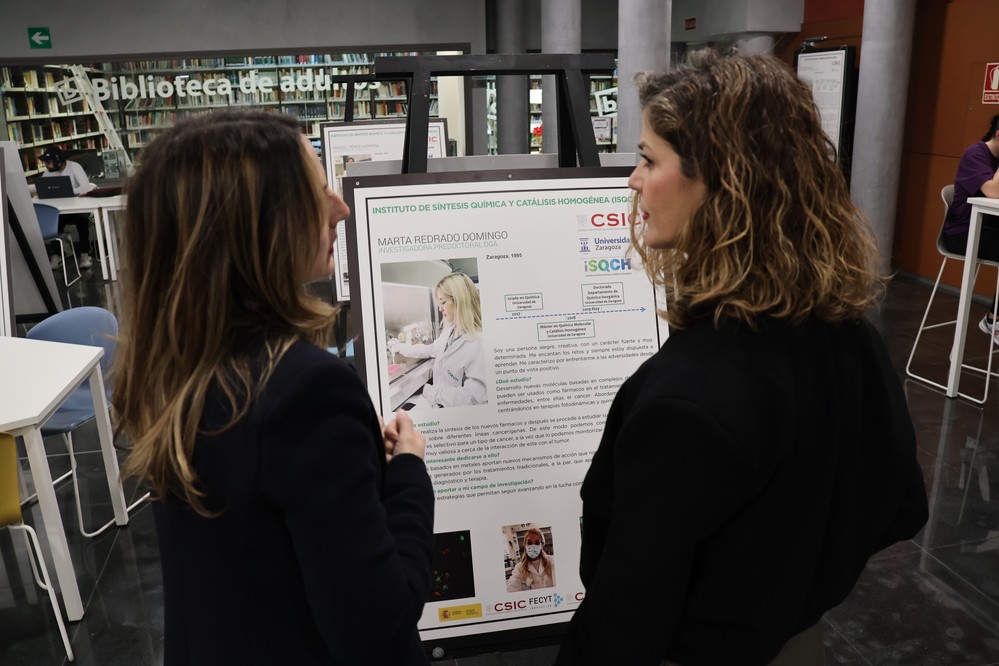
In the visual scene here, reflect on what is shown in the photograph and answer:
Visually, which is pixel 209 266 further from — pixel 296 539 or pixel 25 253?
pixel 25 253

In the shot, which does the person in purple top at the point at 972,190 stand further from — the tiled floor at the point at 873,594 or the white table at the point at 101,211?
the white table at the point at 101,211

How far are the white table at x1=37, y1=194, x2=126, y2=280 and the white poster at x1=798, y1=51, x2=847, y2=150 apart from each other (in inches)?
276

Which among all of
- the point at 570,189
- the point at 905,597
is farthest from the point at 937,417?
the point at 570,189

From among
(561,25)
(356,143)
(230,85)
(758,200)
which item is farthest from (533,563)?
(230,85)

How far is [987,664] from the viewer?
2.46m

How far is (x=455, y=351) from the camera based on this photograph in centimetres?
172

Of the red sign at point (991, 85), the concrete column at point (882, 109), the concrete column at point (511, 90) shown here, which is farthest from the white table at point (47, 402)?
the concrete column at point (511, 90)

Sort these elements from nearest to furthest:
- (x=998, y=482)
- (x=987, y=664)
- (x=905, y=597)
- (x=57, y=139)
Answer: (x=987, y=664) → (x=905, y=597) → (x=998, y=482) → (x=57, y=139)

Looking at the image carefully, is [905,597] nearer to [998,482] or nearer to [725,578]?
[998,482]

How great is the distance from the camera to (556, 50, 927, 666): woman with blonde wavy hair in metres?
0.99

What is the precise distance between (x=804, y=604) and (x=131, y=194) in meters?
1.05

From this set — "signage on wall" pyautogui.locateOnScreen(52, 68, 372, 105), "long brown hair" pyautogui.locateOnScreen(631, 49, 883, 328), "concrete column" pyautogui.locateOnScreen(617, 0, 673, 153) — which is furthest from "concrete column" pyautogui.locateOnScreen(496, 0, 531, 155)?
"long brown hair" pyautogui.locateOnScreen(631, 49, 883, 328)

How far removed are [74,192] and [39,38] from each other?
6.77 ft

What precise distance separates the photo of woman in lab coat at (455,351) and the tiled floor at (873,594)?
0.85 m
